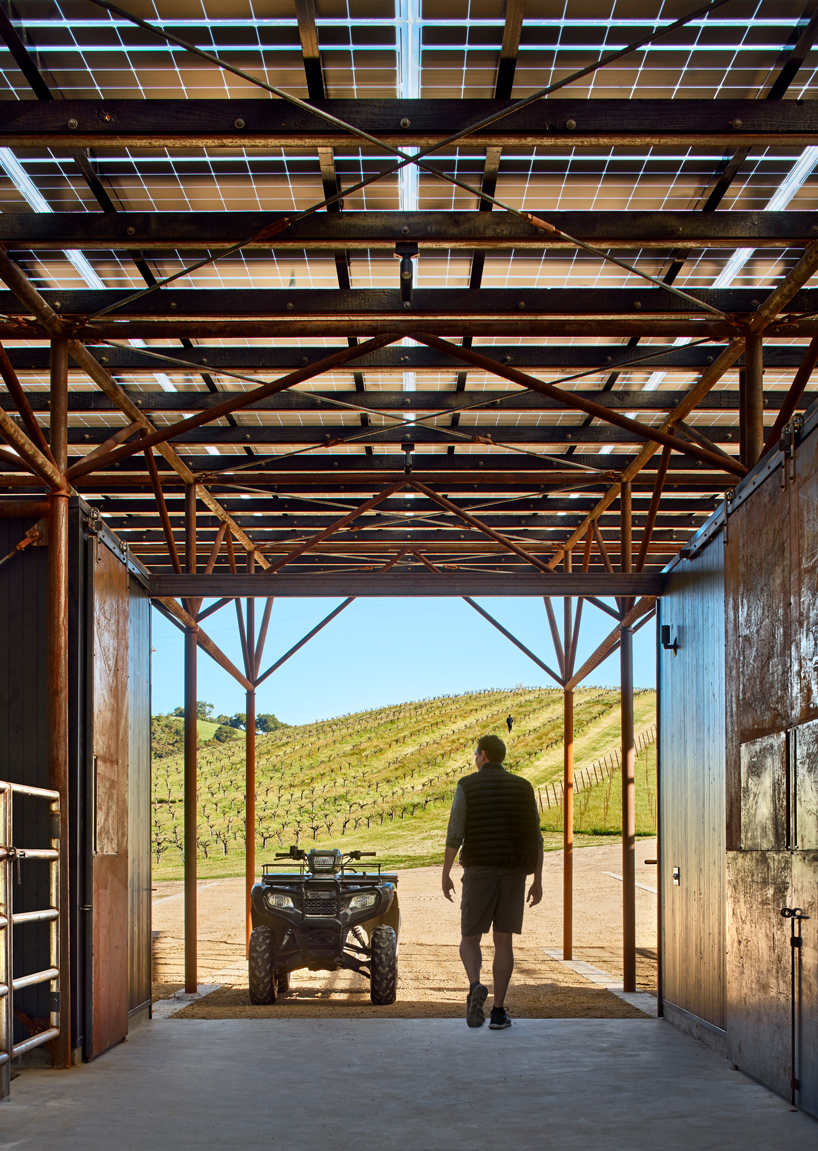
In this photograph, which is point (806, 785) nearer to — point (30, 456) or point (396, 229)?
point (396, 229)

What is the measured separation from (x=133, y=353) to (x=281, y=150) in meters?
3.33

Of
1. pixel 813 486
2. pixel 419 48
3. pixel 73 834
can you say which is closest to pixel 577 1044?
pixel 73 834

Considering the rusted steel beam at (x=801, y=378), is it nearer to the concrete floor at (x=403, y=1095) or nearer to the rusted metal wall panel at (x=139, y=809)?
the concrete floor at (x=403, y=1095)

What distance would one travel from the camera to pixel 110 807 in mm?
8062

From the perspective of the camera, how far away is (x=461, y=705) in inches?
3147

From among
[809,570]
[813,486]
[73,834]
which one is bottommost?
[73,834]

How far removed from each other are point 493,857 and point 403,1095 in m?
1.99

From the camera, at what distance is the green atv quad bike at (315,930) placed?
11.3 metres

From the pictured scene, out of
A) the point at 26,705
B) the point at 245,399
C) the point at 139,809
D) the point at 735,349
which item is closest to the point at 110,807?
the point at 26,705

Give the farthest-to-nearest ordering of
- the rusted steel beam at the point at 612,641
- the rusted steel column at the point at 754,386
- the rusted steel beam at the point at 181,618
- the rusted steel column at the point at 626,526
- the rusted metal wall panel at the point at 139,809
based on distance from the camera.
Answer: the rusted steel column at the point at 626,526
the rusted steel beam at the point at 612,641
the rusted steel beam at the point at 181,618
the rusted steel column at the point at 754,386
the rusted metal wall panel at the point at 139,809

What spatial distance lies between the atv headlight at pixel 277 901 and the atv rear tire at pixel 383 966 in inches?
35.5

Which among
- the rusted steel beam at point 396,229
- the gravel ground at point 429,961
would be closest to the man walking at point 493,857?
the gravel ground at point 429,961

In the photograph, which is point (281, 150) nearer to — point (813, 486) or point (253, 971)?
point (813, 486)

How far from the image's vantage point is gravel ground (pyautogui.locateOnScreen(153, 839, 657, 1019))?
10.7m
